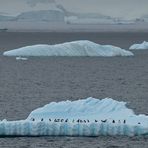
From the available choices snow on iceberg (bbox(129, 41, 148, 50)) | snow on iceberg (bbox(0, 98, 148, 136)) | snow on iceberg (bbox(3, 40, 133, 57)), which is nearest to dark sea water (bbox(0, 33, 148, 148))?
snow on iceberg (bbox(0, 98, 148, 136))

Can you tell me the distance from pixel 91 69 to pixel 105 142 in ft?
43.3

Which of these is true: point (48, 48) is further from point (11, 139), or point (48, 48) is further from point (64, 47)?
point (11, 139)

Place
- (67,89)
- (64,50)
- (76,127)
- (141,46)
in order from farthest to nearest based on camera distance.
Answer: (141,46), (64,50), (67,89), (76,127)

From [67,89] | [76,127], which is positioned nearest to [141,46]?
[67,89]

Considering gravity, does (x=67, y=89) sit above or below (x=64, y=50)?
below

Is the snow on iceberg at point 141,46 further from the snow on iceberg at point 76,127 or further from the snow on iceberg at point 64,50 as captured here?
the snow on iceberg at point 76,127

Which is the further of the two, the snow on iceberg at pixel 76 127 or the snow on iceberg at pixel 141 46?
the snow on iceberg at pixel 141 46

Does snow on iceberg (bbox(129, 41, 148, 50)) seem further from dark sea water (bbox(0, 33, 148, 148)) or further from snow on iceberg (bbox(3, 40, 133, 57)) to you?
dark sea water (bbox(0, 33, 148, 148))

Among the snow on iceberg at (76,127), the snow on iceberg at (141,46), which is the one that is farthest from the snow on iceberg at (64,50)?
the snow on iceberg at (76,127)

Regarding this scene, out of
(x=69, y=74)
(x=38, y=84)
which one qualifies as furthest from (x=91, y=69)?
(x=38, y=84)

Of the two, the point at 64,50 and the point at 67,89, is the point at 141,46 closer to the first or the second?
the point at 64,50

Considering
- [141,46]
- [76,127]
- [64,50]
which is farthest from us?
[141,46]

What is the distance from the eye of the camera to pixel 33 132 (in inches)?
313

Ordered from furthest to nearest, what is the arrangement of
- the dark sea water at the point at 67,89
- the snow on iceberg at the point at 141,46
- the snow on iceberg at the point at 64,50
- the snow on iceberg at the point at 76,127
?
the snow on iceberg at the point at 141,46
the snow on iceberg at the point at 64,50
the snow on iceberg at the point at 76,127
the dark sea water at the point at 67,89
